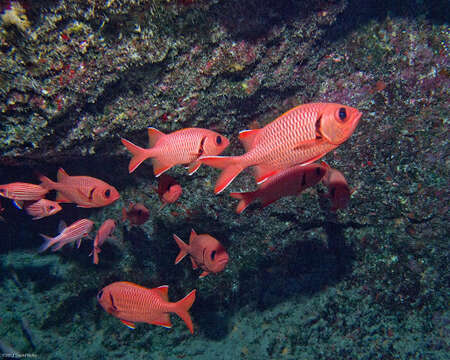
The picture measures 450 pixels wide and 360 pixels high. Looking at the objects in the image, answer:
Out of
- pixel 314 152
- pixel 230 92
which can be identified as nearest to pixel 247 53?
pixel 230 92

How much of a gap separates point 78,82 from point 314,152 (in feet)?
7.84

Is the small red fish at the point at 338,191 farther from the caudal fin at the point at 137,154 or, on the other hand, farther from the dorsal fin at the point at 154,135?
the caudal fin at the point at 137,154

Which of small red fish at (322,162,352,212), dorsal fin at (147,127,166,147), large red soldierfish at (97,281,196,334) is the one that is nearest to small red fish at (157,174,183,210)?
dorsal fin at (147,127,166,147)

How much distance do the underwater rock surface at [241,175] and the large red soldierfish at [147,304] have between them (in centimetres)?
123

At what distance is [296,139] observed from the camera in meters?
1.99

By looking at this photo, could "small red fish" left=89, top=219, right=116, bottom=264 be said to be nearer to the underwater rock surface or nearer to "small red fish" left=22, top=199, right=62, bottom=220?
the underwater rock surface

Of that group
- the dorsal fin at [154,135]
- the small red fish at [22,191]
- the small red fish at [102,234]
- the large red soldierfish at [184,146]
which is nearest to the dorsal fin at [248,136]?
the large red soldierfish at [184,146]

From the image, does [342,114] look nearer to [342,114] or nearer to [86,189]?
[342,114]

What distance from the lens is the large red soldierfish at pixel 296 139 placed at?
74.5 inches

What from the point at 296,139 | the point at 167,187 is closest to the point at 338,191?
the point at 296,139

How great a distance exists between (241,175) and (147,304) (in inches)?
82.8

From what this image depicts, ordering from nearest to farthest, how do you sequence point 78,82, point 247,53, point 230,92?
1. point 78,82
2. point 247,53
3. point 230,92

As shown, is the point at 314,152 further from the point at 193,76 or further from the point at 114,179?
the point at 114,179

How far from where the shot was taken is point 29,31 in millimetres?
2238
